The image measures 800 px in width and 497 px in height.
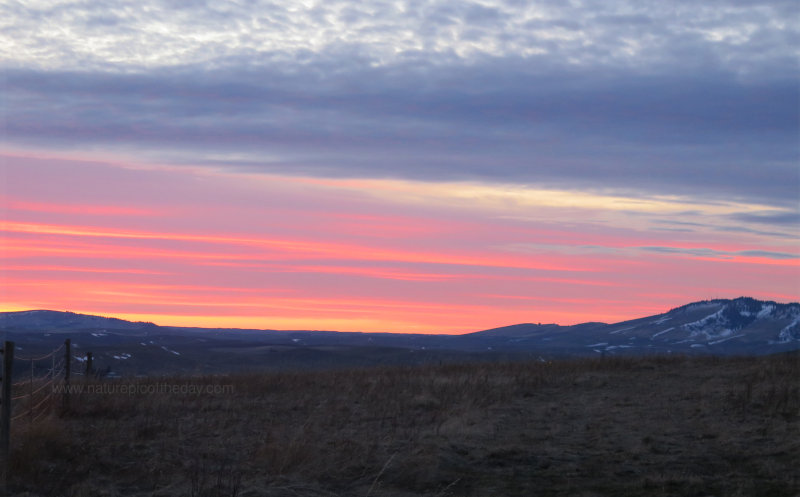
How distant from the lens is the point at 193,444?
1562 cm

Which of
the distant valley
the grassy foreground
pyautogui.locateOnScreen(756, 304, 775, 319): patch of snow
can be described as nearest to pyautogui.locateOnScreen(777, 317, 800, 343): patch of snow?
the distant valley

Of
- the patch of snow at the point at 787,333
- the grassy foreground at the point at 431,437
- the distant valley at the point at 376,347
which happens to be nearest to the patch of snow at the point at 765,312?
the distant valley at the point at 376,347

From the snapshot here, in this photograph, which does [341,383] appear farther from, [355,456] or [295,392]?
[355,456]

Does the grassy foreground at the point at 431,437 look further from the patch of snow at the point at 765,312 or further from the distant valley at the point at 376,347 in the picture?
the patch of snow at the point at 765,312

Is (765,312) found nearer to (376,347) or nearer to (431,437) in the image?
(376,347)

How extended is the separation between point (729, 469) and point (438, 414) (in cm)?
730

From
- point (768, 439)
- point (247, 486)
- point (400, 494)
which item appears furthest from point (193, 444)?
point (768, 439)

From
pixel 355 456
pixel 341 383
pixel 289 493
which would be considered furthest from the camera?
pixel 341 383

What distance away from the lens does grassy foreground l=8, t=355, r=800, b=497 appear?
12.1m

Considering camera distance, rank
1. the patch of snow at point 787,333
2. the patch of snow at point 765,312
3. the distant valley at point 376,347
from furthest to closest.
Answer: the patch of snow at point 765,312, the patch of snow at point 787,333, the distant valley at point 376,347

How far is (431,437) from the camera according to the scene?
15.6 meters

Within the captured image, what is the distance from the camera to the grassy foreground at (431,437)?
12.1 meters

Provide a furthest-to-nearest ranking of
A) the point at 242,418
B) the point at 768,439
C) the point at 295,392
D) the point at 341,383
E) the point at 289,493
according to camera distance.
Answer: the point at 341,383 → the point at 295,392 → the point at 242,418 → the point at 768,439 → the point at 289,493

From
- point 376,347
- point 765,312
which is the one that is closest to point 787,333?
point 765,312
